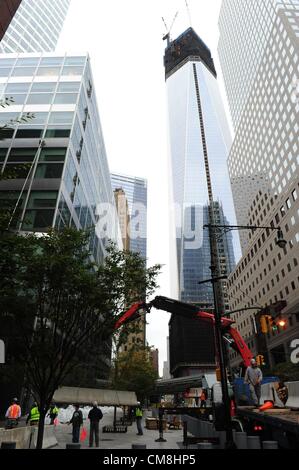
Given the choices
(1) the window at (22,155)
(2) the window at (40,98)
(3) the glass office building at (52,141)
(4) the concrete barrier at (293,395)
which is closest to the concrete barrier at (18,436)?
(4) the concrete barrier at (293,395)

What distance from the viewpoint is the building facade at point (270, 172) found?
6194 cm

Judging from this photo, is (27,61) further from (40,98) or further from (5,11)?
(5,11)

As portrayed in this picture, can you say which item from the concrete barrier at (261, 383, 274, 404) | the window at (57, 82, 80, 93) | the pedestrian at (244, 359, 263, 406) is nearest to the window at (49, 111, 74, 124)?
the window at (57, 82, 80, 93)

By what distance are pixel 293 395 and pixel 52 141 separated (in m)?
32.5

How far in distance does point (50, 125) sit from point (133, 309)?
2762 centimetres

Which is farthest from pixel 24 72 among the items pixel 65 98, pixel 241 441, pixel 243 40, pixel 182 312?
pixel 243 40

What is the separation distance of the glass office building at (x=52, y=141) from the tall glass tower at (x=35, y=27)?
40.9 m

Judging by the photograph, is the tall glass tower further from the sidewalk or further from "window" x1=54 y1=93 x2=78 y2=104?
the sidewalk

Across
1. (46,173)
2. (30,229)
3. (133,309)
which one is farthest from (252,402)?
(46,173)

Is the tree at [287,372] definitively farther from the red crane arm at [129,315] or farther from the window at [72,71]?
the window at [72,71]

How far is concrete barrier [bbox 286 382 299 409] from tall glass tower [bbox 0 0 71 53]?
8641 centimetres

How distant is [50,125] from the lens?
119 ft

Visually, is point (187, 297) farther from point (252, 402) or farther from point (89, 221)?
point (252, 402)

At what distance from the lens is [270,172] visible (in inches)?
3059
